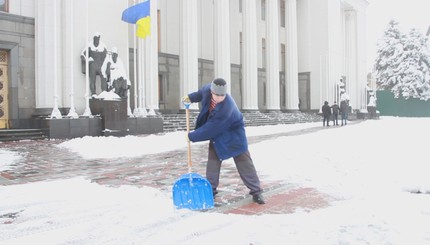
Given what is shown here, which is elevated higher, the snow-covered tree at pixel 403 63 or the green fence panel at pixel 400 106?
the snow-covered tree at pixel 403 63

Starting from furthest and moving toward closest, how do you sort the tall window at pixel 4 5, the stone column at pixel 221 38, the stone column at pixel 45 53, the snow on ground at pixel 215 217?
the stone column at pixel 221 38, the stone column at pixel 45 53, the tall window at pixel 4 5, the snow on ground at pixel 215 217

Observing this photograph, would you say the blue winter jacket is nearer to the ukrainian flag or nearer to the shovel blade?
the shovel blade

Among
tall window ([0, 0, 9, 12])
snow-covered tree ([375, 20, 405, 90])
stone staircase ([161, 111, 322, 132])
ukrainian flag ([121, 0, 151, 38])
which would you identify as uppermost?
snow-covered tree ([375, 20, 405, 90])

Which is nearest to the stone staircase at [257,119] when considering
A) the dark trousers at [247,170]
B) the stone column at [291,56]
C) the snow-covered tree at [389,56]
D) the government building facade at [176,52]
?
the government building facade at [176,52]

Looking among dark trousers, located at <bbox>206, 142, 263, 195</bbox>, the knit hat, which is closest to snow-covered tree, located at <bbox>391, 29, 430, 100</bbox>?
dark trousers, located at <bbox>206, 142, 263, 195</bbox>

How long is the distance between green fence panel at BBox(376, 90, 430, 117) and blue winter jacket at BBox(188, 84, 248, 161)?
48998 millimetres

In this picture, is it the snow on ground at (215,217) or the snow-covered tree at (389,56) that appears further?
the snow-covered tree at (389,56)

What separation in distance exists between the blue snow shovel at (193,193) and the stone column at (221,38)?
2012cm

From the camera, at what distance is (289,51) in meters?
32.2

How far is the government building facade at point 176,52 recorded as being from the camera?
15617 mm

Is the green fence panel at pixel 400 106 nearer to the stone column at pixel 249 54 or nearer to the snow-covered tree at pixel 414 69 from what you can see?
the snow-covered tree at pixel 414 69

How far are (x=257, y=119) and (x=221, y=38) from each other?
601 centimetres

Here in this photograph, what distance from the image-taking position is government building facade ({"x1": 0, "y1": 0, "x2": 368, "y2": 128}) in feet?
51.2

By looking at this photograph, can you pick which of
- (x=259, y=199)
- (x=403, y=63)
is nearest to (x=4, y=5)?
(x=259, y=199)
